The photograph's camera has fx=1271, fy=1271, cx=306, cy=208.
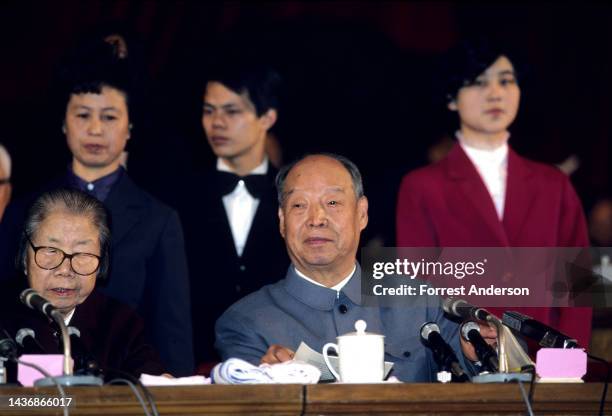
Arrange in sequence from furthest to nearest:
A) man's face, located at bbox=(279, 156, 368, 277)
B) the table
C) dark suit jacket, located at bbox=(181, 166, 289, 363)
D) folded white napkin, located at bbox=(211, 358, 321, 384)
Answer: dark suit jacket, located at bbox=(181, 166, 289, 363)
man's face, located at bbox=(279, 156, 368, 277)
folded white napkin, located at bbox=(211, 358, 321, 384)
the table

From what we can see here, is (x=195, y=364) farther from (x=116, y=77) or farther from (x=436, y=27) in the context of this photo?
(x=436, y=27)

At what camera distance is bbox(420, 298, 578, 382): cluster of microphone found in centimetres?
280

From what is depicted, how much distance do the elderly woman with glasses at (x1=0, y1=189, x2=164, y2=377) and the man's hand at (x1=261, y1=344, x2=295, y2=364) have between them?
437mm

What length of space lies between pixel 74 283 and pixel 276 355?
0.69 m

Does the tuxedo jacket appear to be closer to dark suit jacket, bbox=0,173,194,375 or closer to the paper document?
dark suit jacket, bbox=0,173,194,375

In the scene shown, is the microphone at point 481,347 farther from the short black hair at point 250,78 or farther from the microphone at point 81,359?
the short black hair at point 250,78

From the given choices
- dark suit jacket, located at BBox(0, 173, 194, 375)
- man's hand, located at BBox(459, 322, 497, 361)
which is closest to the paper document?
man's hand, located at BBox(459, 322, 497, 361)

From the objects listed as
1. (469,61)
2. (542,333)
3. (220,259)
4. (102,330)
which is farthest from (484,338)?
(469,61)

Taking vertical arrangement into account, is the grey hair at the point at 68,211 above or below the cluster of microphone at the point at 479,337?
above

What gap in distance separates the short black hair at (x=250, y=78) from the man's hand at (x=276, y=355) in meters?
1.65

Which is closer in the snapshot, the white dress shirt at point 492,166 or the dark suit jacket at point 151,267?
the dark suit jacket at point 151,267

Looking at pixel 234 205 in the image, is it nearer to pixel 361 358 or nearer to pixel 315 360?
pixel 315 360

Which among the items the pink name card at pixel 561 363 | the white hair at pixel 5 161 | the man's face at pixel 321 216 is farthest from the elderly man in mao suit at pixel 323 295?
the white hair at pixel 5 161

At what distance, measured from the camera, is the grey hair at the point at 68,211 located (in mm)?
3451
